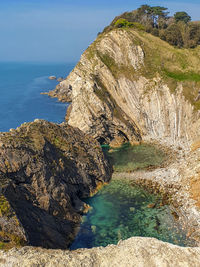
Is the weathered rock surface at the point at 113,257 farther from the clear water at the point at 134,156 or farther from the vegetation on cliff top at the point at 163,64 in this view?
the vegetation on cliff top at the point at 163,64

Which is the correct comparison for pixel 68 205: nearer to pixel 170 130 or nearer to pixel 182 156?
pixel 182 156

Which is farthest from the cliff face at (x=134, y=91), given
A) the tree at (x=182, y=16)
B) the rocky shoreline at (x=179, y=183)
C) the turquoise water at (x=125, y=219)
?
the tree at (x=182, y=16)

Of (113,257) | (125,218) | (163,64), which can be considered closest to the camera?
(113,257)

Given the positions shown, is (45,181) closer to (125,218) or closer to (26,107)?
(125,218)

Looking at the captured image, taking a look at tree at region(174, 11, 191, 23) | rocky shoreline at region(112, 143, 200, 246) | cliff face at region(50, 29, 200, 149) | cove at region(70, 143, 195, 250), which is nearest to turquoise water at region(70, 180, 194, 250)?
cove at region(70, 143, 195, 250)

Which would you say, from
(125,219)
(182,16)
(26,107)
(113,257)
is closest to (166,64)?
(182,16)

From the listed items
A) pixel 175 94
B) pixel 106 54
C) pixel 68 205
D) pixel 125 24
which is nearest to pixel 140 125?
pixel 175 94
